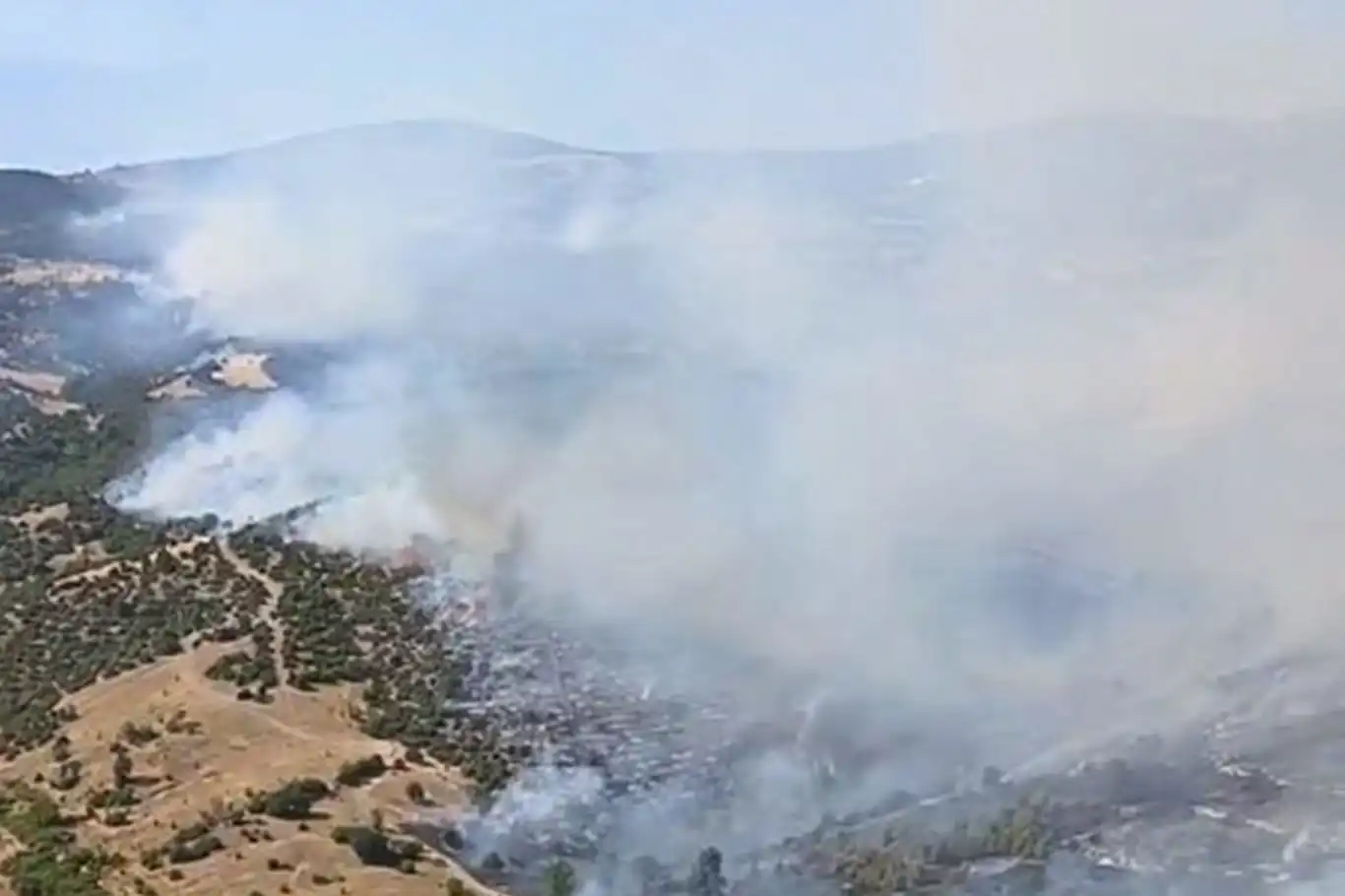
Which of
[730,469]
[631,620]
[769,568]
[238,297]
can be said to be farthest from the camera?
[238,297]

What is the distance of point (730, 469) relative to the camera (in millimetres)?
84500

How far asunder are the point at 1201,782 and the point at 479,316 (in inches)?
2990

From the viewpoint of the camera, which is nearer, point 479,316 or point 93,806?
point 93,806

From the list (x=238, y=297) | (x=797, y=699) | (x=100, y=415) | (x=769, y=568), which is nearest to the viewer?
(x=797, y=699)

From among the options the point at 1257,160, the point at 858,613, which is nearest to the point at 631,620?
the point at 858,613

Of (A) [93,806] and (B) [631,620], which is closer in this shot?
(A) [93,806]

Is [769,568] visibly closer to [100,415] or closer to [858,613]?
[858,613]

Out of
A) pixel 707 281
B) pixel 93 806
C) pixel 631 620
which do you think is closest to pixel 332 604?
pixel 631 620

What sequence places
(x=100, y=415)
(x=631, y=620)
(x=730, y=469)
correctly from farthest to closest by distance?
(x=100, y=415)
(x=730, y=469)
(x=631, y=620)

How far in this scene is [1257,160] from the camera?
131375 millimetres

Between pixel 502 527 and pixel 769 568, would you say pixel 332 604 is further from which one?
pixel 769 568

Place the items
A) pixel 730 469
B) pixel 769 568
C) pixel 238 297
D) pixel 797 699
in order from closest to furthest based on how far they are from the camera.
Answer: pixel 797 699
pixel 769 568
pixel 730 469
pixel 238 297

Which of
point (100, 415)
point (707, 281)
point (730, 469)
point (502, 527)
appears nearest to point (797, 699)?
point (502, 527)

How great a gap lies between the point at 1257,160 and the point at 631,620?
79579 mm
